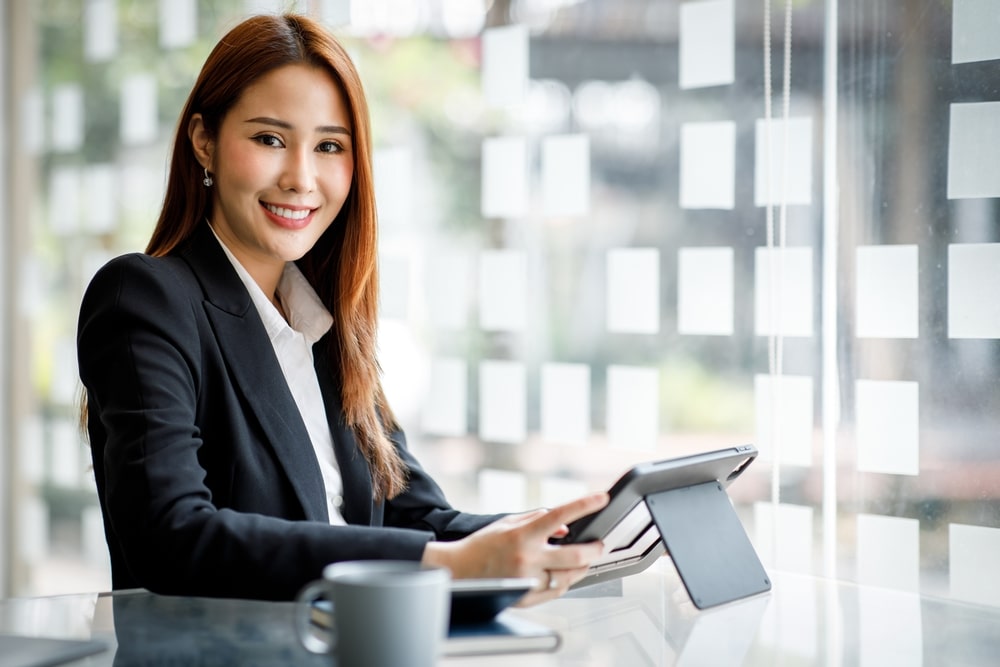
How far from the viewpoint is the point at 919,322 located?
1817mm

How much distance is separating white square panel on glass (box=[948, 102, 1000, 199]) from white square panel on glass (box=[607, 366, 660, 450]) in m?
0.71

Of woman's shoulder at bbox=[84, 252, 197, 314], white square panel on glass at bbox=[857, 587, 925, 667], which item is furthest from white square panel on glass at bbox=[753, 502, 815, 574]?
woman's shoulder at bbox=[84, 252, 197, 314]

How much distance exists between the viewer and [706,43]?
2096 mm

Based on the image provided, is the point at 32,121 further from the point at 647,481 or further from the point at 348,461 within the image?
the point at 647,481

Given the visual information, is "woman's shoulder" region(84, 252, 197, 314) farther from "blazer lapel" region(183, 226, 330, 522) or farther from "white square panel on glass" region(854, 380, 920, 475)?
"white square panel on glass" region(854, 380, 920, 475)

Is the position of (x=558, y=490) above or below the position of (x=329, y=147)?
below

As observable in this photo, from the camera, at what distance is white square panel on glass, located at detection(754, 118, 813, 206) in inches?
76.9

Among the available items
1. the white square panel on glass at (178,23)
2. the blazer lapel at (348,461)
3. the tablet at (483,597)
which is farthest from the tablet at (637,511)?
the white square panel on glass at (178,23)

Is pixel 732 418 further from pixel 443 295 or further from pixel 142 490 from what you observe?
pixel 142 490

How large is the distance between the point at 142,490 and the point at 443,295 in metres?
1.38

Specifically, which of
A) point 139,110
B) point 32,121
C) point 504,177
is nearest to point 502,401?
point 504,177

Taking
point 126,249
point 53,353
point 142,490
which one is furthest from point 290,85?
point 53,353

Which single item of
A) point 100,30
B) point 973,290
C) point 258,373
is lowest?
point 258,373

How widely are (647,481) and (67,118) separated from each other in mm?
2796
